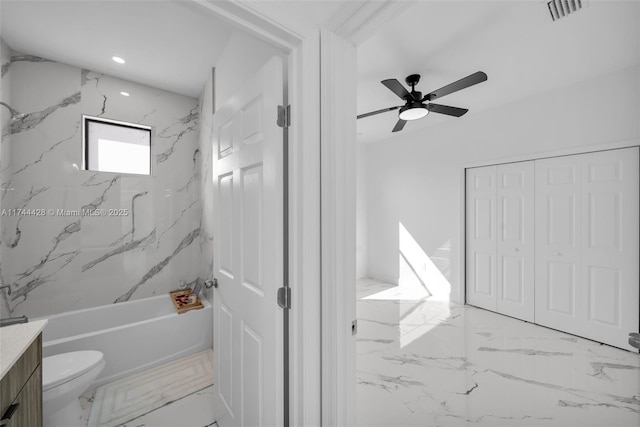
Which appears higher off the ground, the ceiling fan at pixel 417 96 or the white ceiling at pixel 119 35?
the white ceiling at pixel 119 35

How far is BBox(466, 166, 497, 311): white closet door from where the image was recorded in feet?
11.5

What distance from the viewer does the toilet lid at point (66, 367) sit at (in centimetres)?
150

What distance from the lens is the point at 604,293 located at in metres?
2.64

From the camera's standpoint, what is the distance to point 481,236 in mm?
3627

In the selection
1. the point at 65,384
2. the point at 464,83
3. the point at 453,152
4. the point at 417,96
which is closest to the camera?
the point at 65,384

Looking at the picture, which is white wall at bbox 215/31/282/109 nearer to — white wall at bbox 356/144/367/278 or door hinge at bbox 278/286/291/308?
door hinge at bbox 278/286/291/308

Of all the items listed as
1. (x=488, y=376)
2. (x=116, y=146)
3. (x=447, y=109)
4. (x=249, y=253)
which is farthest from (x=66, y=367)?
(x=447, y=109)

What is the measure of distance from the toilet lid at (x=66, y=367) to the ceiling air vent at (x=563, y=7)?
3.53 meters

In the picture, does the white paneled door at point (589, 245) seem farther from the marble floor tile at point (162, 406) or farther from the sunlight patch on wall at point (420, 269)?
the marble floor tile at point (162, 406)

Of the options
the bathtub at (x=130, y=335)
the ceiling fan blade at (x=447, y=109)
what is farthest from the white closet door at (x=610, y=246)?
the bathtub at (x=130, y=335)

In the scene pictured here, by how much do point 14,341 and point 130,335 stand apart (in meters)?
1.31

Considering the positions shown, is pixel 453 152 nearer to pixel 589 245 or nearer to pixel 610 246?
pixel 589 245

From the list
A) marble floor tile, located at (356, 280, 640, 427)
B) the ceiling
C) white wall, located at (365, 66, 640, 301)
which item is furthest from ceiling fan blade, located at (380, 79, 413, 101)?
marble floor tile, located at (356, 280, 640, 427)

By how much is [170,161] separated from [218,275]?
2061 millimetres
